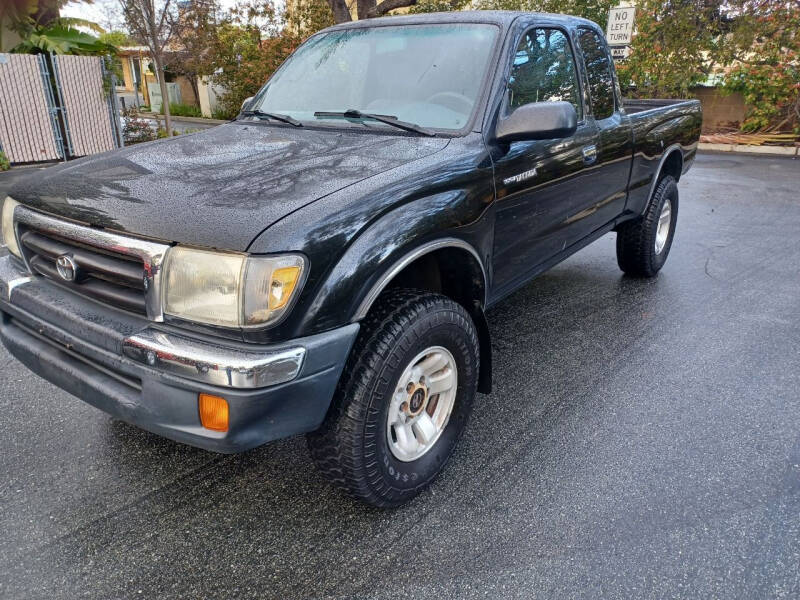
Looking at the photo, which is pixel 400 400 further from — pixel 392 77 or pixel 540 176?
pixel 392 77

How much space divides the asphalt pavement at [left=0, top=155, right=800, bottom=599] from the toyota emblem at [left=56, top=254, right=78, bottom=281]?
2.97 ft

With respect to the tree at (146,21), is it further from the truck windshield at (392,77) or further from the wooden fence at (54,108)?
the truck windshield at (392,77)

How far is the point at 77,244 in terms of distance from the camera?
2.10 meters

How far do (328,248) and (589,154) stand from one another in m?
2.18

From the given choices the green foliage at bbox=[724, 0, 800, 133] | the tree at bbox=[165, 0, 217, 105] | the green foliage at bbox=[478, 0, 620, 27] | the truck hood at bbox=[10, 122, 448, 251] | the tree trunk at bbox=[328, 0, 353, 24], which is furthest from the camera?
the green foliage at bbox=[478, 0, 620, 27]

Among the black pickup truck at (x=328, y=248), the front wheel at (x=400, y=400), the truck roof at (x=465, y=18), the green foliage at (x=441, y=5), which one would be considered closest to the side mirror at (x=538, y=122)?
the black pickup truck at (x=328, y=248)

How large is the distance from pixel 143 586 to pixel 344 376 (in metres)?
0.96

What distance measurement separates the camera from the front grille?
1941mm

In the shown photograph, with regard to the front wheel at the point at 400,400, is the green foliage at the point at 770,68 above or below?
above

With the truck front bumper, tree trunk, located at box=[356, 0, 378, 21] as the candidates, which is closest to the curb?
tree trunk, located at box=[356, 0, 378, 21]

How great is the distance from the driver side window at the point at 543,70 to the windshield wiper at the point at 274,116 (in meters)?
1.07

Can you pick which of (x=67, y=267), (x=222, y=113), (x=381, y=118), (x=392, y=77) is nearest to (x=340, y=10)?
(x=392, y=77)

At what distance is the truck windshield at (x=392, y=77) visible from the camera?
2.76 metres

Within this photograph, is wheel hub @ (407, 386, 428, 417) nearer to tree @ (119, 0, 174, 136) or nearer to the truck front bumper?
the truck front bumper
